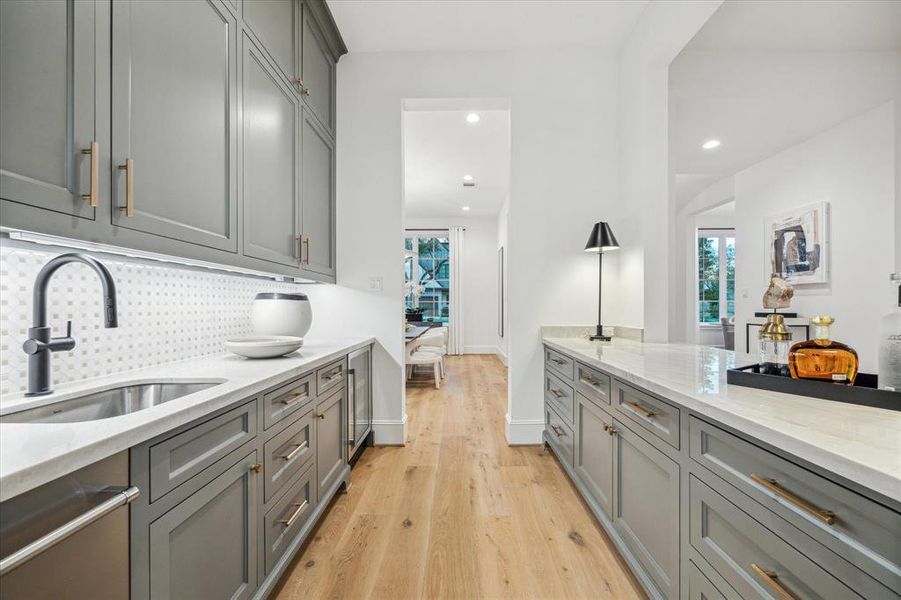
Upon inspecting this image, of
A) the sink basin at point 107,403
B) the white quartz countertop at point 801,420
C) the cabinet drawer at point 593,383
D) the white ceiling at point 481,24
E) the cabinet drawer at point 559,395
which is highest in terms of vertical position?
the white ceiling at point 481,24

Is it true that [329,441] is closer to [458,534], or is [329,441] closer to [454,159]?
[458,534]

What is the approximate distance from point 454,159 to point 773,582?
460cm

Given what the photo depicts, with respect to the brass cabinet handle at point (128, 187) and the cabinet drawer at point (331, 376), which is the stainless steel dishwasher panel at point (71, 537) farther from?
the cabinet drawer at point (331, 376)

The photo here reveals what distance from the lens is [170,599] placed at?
0.82 metres

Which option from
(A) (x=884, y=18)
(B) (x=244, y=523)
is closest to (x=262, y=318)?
(B) (x=244, y=523)

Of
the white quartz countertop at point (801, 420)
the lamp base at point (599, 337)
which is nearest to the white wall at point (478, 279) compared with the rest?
the lamp base at point (599, 337)

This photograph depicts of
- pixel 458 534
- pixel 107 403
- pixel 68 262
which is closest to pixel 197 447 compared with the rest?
pixel 107 403

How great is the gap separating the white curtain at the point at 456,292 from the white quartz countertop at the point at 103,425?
6118mm

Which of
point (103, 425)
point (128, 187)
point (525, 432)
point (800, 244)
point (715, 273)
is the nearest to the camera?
point (103, 425)

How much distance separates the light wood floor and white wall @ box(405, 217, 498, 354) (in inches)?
188

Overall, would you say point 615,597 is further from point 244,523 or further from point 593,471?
point 244,523

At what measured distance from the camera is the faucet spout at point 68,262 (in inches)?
33.3

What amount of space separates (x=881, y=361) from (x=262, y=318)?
2251 mm

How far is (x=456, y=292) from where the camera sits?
7574mm
